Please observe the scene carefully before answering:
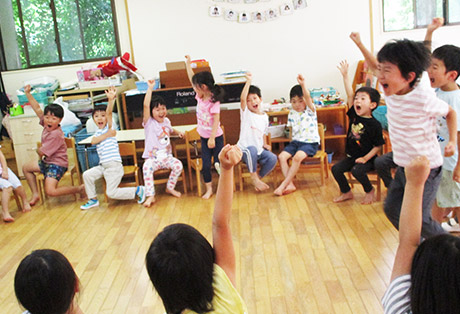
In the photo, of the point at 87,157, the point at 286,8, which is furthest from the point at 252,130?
the point at 286,8

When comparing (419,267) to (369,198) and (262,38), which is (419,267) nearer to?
(369,198)

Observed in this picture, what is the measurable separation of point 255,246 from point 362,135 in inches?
53.4

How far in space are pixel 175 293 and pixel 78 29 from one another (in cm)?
579

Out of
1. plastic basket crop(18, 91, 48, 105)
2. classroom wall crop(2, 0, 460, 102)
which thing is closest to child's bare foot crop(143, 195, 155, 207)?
classroom wall crop(2, 0, 460, 102)

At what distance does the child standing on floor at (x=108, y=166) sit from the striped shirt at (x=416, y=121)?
2.84m

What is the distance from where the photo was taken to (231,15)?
19.7ft

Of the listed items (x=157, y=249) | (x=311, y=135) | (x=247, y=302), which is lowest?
(x=247, y=302)

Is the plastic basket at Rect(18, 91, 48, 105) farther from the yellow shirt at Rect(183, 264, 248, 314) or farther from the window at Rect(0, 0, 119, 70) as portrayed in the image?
the yellow shirt at Rect(183, 264, 248, 314)

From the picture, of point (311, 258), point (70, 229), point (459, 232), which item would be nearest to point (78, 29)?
point (70, 229)

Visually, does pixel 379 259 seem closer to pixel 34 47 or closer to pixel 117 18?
pixel 117 18

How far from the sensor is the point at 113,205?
184 inches

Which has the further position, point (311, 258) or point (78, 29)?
point (78, 29)

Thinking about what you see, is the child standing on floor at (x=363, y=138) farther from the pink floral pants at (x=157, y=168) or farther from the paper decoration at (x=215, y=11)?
the paper decoration at (x=215, y=11)

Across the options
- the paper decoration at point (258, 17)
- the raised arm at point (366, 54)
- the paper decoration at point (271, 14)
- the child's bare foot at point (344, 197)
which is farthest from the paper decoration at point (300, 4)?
the raised arm at point (366, 54)
